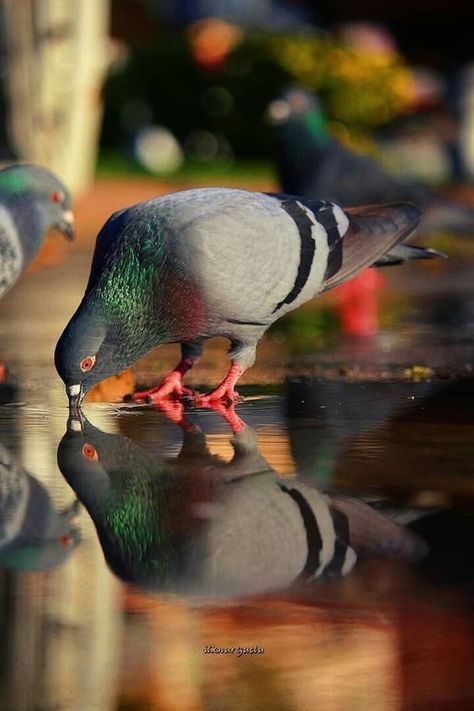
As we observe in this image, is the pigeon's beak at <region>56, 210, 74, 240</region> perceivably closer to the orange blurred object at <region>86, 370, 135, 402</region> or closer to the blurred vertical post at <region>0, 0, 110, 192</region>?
the orange blurred object at <region>86, 370, 135, 402</region>

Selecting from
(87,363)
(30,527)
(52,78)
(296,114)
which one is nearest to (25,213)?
(87,363)

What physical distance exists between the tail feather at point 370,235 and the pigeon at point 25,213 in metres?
1.57

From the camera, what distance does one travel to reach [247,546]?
4570mm

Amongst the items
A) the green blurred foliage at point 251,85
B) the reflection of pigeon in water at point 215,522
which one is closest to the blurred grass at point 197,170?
the green blurred foliage at point 251,85

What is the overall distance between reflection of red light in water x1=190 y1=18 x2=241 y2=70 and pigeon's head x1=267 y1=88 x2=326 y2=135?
29.5 ft

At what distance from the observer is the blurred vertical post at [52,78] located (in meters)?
15.8

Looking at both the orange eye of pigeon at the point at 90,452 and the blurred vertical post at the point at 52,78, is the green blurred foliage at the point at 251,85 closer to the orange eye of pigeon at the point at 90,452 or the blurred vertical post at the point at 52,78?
the blurred vertical post at the point at 52,78

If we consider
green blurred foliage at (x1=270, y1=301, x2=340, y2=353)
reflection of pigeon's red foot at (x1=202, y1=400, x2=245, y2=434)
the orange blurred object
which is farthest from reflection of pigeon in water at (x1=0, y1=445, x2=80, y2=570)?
green blurred foliage at (x1=270, y1=301, x2=340, y2=353)

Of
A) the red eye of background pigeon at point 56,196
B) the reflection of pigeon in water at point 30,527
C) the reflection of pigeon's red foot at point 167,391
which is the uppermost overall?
the reflection of pigeon in water at point 30,527

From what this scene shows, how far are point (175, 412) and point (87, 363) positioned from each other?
1.88 ft

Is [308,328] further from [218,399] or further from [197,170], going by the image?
[197,170]

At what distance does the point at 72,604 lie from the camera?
411 cm

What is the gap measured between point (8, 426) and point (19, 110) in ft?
32.4

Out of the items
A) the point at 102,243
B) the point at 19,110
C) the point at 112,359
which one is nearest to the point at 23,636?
the point at 112,359
